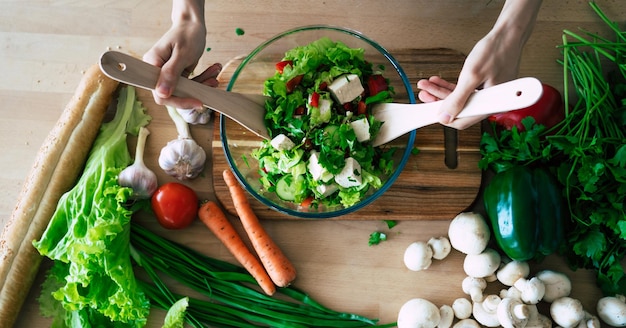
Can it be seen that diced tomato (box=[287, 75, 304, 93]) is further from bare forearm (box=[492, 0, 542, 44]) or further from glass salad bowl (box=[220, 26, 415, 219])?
bare forearm (box=[492, 0, 542, 44])

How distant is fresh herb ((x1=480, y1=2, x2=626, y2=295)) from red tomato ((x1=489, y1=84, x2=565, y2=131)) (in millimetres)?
34

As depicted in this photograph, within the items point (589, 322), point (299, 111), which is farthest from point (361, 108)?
point (589, 322)

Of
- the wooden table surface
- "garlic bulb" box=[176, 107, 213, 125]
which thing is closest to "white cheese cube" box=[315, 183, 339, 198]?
the wooden table surface

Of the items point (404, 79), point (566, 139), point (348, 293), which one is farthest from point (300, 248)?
point (566, 139)

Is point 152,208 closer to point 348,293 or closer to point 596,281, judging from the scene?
point 348,293

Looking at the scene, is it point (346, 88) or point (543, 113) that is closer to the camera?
point (346, 88)

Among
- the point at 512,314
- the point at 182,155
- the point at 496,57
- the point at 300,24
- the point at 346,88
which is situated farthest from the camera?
the point at 300,24

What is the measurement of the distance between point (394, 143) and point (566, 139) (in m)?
0.47

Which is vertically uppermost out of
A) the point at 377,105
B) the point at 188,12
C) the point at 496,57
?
the point at 188,12

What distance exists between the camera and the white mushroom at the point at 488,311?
163 cm

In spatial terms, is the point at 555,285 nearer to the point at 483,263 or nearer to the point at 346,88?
the point at 483,263

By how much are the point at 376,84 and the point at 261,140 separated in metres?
0.38

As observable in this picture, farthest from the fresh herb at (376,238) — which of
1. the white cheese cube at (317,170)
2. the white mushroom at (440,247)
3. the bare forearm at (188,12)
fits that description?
the bare forearm at (188,12)

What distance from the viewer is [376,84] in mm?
1517
